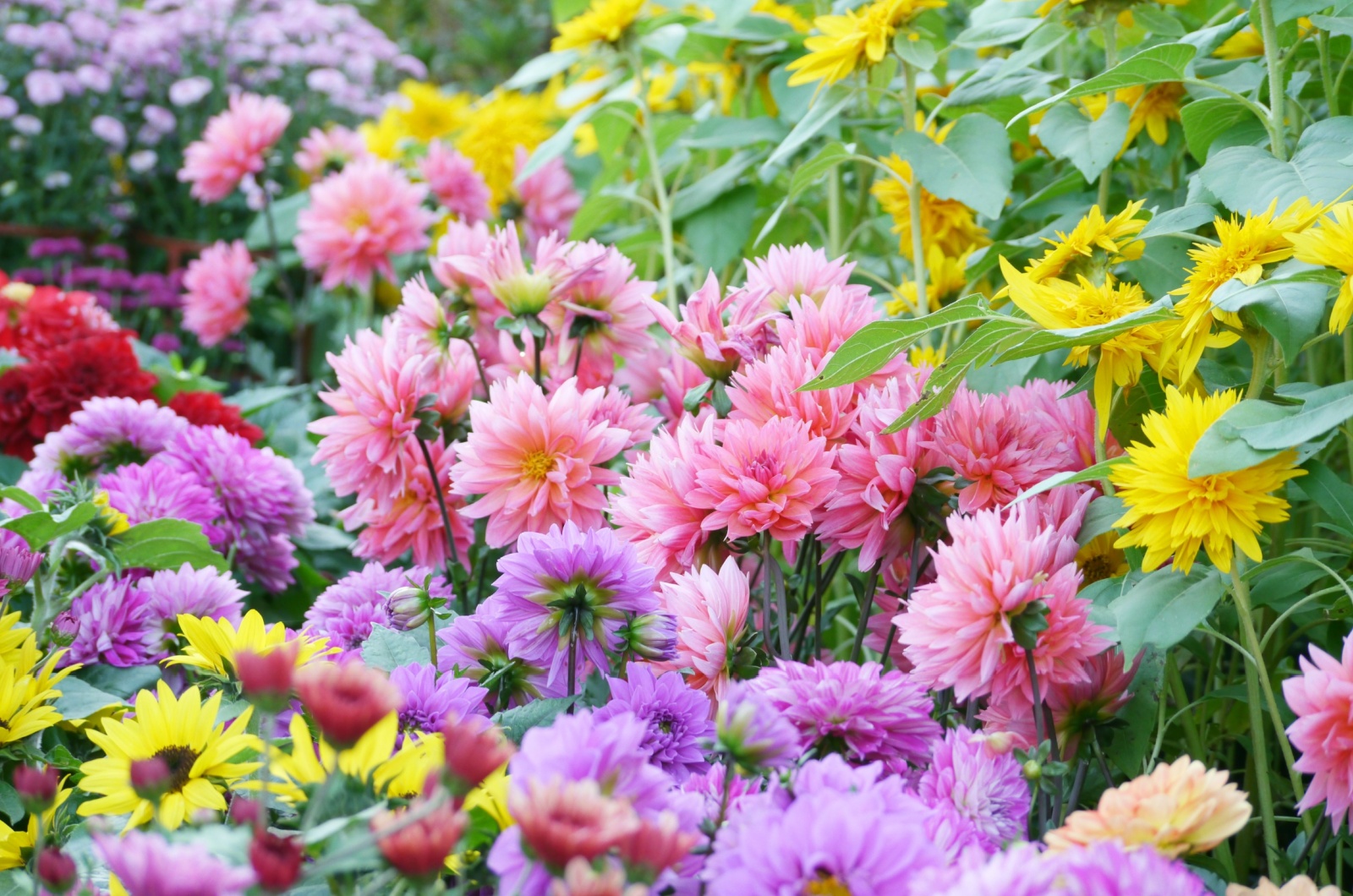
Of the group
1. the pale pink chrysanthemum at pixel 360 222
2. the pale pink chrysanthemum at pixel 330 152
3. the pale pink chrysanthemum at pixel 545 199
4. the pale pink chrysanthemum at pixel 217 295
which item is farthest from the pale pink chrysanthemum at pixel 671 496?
the pale pink chrysanthemum at pixel 330 152

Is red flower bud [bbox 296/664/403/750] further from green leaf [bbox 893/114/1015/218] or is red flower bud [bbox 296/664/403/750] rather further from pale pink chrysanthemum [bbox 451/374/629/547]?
green leaf [bbox 893/114/1015/218]

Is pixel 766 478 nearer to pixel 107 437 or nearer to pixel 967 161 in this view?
pixel 967 161

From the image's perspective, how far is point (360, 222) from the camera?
5.47ft

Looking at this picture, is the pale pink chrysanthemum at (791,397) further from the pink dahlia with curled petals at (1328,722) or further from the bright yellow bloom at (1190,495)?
the pink dahlia with curled petals at (1328,722)

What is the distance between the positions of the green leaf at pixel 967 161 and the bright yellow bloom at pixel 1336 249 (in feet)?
1.07

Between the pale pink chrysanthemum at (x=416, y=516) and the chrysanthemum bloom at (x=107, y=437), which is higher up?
the pale pink chrysanthemum at (x=416, y=516)

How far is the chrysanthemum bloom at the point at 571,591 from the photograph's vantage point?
67 cm

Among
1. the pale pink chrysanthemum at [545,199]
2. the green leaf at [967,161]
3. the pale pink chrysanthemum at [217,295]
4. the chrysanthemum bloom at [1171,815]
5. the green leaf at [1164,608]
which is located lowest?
the pale pink chrysanthemum at [217,295]

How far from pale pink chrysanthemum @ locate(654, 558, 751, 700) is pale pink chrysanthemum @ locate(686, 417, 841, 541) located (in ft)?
0.11

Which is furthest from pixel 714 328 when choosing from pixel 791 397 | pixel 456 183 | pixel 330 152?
pixel 330 152

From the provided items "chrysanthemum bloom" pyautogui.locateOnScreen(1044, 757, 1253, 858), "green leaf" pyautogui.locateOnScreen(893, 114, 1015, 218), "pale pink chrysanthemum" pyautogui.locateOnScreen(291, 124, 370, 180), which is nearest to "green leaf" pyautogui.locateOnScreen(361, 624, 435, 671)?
"chrysanthemum bloom" pyautogui.locateOnScreen(1044, 757, 1253, 858)

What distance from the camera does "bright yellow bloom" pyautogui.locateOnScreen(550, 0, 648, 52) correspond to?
1.35 metres

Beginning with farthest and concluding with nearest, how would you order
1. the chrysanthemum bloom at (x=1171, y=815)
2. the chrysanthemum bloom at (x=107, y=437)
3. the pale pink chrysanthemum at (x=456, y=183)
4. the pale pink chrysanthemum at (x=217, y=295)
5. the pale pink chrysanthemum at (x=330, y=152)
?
the pale pink chrysanthemum at (x=330, y=152), the pale pink chrysanthemum at (x=217, y=295), the pale pink chrysanthemum at (x=456, y=183), the chrysanthemum bloom at (x=107, y=437), the chrysanthemum bloom at (x=1171, y=815)

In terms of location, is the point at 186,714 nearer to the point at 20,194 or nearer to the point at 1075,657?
the point at 1075,657
